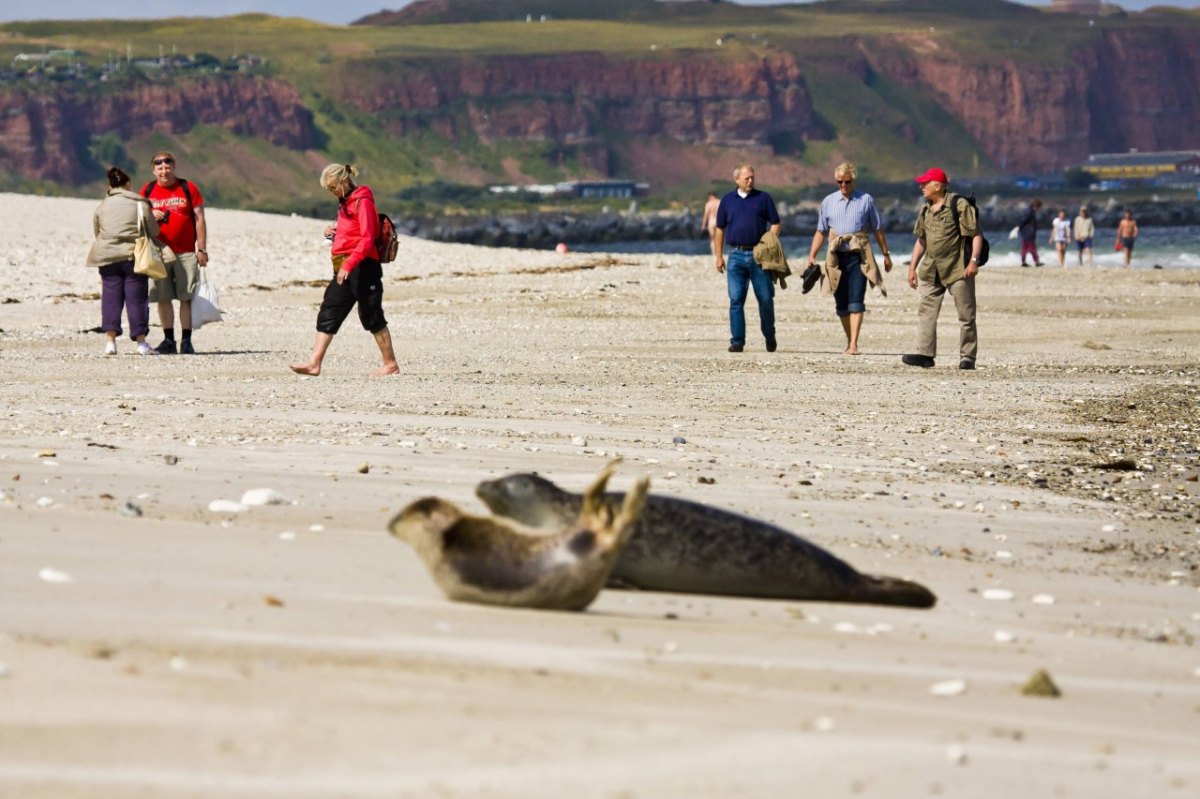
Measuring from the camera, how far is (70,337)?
18.6 m

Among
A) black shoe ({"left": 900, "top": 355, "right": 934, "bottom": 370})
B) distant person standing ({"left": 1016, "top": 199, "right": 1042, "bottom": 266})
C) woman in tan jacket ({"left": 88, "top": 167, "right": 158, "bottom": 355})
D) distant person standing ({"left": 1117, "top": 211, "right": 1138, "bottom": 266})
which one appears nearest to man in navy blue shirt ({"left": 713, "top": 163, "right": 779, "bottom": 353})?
black shoe ({"left": 900, "top": 355, "right": 934, "bottom": 370})

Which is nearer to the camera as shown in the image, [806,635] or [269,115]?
[806,635]

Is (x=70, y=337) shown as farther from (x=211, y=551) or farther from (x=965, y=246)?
(x=211, y=551)

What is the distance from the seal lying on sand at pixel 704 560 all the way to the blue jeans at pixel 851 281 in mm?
10475

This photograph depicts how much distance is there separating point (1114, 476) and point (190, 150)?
7243 inches

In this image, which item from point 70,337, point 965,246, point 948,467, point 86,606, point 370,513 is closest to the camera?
point 86,606

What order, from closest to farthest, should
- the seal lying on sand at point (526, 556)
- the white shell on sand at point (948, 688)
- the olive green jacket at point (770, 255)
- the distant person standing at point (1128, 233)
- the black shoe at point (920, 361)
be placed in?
the white shell on sand at point (948, 688) → the seal lying on sand at point (526, 556) → the black shoe at point (920, 361) → the olive green jacket at point (770, 255) → the distant person standing at point (1128, 233)

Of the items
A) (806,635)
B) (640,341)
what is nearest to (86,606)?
(806,635)

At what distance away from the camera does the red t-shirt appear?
15398 mm

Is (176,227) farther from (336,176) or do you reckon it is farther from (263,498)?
(263,498)

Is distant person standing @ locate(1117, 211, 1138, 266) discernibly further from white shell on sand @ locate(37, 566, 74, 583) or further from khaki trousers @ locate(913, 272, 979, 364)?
white shell on sand @ locate(37, 566, 74, 583)

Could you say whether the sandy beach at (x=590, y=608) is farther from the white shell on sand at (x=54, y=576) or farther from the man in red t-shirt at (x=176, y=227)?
the man in red t-shirt at (x=176, y=227)

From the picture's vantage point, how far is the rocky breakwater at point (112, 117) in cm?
17588

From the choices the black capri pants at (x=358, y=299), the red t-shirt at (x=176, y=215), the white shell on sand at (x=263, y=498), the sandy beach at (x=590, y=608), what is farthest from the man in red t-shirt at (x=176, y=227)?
the white shell on sand at (x=263, y=498)
